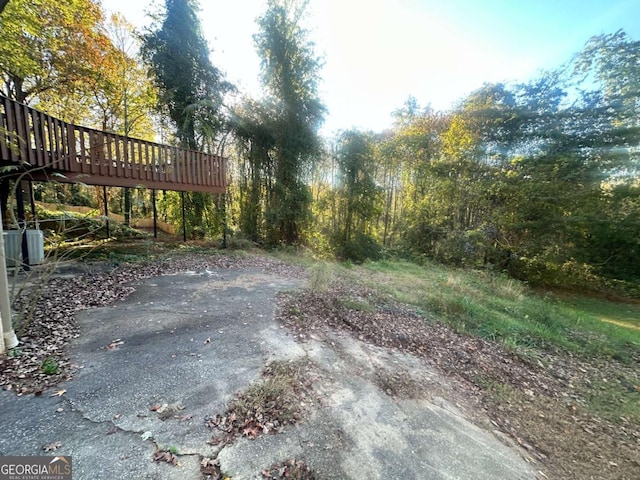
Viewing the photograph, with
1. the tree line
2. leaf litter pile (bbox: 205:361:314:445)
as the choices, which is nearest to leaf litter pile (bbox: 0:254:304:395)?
leaf litter pile (bbox: 205:361:314:445)

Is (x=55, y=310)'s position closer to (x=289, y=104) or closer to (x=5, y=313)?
(x=5, y=313)

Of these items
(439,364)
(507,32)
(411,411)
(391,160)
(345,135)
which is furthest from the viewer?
(391,160)

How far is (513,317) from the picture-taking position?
5.22 meters

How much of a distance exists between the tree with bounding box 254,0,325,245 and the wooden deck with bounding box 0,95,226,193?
8.66 ft

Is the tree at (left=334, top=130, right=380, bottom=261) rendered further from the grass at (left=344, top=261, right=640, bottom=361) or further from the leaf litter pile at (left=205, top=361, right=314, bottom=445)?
the leaf litter pile at (left=205, top=361, right=314, bottom=445)

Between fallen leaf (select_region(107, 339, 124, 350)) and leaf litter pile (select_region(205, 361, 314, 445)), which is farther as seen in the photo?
fallen leaf (select_region(107, 339, 124, 350))

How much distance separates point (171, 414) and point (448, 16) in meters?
6.75

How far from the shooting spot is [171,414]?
182cm

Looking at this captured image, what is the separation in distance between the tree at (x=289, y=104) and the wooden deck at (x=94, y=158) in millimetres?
2641

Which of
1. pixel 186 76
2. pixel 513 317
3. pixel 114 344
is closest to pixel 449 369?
pixel 513 317

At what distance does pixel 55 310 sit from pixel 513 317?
748 cm

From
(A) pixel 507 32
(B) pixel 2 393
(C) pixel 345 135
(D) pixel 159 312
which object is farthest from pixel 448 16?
(B) pixel 2 393

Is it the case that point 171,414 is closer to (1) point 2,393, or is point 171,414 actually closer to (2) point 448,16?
(1) point 2,393

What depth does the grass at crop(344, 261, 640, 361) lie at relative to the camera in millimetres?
4242
